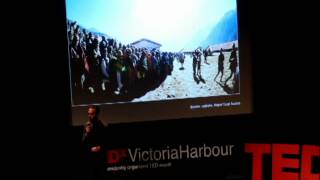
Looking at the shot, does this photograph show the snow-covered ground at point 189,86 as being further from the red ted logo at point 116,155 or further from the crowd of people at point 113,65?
the red ted logo at point 116,155

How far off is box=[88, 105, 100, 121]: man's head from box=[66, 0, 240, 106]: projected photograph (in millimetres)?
54

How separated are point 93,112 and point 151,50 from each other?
2.28ft

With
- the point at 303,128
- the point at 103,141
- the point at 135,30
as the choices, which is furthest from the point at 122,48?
the point at 303,128

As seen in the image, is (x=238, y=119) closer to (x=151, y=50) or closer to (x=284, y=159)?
(x=284, y=159)

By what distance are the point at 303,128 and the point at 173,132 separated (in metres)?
1.08

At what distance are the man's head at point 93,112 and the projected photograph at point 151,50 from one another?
0.05 metres

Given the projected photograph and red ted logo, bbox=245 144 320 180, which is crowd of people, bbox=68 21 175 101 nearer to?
the projected photograph

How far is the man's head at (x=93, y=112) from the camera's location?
164 inches

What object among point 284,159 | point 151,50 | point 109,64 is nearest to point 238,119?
point 284,159

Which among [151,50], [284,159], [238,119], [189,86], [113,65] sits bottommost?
[284,159]

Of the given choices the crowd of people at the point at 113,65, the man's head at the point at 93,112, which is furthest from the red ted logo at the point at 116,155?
the crowd of people at the point at 113,65

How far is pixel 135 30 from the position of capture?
4.21 m

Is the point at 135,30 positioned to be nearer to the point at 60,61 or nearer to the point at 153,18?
the point at 153,18

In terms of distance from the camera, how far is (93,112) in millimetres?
4172
